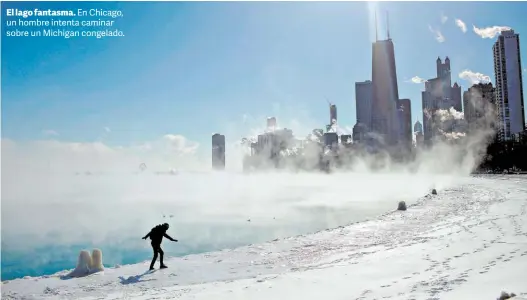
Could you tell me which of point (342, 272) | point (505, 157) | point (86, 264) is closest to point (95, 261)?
point (86, 264)

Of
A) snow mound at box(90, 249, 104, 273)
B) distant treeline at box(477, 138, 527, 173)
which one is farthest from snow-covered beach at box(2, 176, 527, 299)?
distant treeline at box(477, 138, 527, 173)

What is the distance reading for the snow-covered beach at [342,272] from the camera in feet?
39.9

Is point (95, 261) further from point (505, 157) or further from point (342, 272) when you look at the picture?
point (505, 157)

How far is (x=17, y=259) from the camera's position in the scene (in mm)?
30500

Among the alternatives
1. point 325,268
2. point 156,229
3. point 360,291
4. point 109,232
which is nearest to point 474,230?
point 325,268

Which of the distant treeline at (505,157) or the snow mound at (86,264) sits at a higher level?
the distant treeline at (505,157)

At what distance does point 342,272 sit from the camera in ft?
48.2

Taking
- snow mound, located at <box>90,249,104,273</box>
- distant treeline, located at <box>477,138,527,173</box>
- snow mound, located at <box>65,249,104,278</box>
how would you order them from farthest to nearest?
distant treeline, located at <box>477,138,527,173</box> → snow mound, located at <box>90,249,104,273</box> → snow mound, located at <box>65,249,104,278</box>

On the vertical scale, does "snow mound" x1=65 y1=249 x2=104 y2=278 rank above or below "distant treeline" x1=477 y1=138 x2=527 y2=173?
below

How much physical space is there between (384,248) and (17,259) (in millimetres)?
26989

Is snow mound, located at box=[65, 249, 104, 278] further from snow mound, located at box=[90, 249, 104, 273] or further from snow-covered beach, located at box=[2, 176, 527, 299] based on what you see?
snow-covered beach, located at box=[2, 176, 527, 299]

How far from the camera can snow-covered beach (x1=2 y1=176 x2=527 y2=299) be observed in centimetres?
1216

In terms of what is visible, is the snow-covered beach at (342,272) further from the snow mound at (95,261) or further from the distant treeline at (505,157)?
the distant treeline at (505,157)

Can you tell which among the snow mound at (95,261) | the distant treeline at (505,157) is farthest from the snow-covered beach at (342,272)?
the distant treeline at (505,157)
